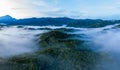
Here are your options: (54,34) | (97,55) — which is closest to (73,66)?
(97,55)

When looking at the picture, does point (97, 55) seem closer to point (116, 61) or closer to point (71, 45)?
point (116, 61)

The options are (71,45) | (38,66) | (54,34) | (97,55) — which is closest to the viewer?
(38,66)

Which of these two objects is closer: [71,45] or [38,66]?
[38,66]

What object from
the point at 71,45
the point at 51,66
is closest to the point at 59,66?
the point at 51,66

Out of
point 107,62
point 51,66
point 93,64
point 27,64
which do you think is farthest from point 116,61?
point 27,64

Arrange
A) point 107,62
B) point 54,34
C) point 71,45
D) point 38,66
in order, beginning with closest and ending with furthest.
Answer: point 38,66 → point 107,62 → point 71,45 → point 54,34

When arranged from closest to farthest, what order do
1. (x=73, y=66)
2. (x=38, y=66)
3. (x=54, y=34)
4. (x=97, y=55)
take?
1. (x=38, y=66)
2. (x=73, y=66)
3. (x=97, y=55)
4. (x=54, y=34)

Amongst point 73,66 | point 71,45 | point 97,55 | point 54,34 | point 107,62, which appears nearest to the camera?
point 73,66

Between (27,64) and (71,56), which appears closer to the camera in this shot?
(27,64)

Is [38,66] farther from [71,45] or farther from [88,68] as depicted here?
[71,45]
